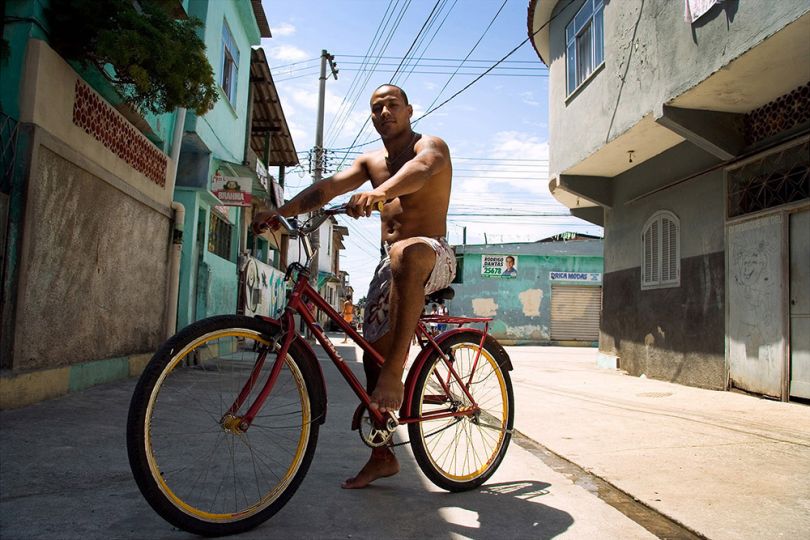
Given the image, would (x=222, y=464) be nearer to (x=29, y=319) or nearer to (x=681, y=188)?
(x=29, y=319)

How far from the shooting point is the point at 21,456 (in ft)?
9.78

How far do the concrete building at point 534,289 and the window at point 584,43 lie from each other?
51.7 ft

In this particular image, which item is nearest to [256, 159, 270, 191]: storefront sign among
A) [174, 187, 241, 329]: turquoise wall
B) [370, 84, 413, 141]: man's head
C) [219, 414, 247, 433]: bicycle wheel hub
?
[174, 187, 241, 329]: turquoise wall

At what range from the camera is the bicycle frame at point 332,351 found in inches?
87.5

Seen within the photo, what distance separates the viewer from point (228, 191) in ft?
33.1

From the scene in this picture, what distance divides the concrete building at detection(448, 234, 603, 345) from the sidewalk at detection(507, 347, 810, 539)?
60.4ft

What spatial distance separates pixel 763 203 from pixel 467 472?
226 inches

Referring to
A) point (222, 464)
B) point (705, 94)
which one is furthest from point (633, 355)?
point (222, 464)

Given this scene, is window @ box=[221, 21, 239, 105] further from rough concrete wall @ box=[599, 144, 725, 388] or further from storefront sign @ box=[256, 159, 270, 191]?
rough concrete wall @ box=[599, 144, 725, 388]

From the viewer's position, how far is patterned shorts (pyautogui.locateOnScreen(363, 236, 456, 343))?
2699 mm

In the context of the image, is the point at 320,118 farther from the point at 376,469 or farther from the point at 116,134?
the point at 376,469

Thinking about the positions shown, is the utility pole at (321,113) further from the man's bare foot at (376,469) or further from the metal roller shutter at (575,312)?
the man's bare foot at (376,469)

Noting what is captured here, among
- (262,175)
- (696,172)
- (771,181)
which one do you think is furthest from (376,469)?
(262,175)

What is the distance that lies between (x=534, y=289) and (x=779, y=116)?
19.6 m
